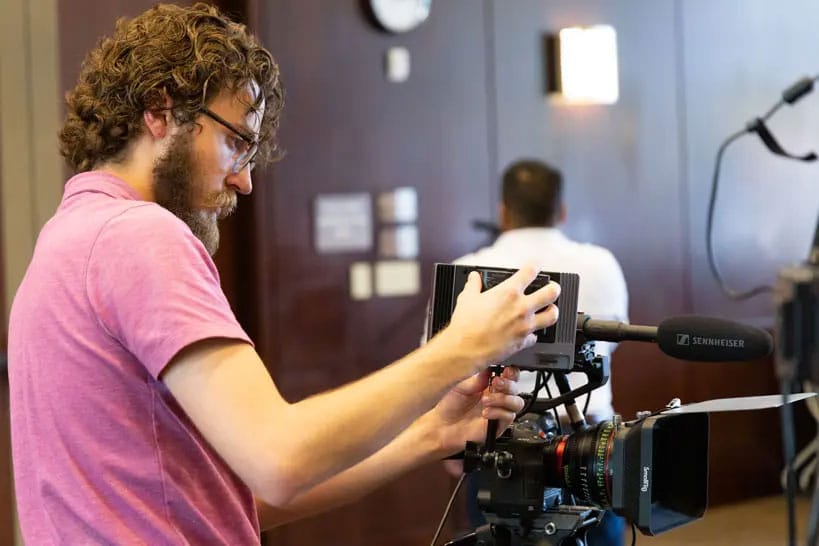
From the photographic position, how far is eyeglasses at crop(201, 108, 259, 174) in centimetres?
147

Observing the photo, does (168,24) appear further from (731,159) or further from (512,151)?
(731,159)

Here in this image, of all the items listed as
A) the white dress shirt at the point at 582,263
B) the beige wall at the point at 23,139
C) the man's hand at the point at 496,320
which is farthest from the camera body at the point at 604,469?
the beige wall at the point at 23,139

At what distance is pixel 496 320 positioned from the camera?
1287 millimetres

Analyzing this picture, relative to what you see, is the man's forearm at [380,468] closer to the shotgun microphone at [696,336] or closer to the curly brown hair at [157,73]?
the shotgun microphone at [696,336]

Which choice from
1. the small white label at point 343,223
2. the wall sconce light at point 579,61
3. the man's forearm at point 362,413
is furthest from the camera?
the wall sconce light at point 579,61

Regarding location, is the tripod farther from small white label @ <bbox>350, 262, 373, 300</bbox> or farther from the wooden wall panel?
small white label @ <bbox>350, 262, 373, 300</bbox>

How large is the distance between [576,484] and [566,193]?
137 inches

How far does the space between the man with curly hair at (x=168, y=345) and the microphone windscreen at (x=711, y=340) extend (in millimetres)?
202

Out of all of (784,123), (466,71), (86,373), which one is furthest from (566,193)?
(86,373)

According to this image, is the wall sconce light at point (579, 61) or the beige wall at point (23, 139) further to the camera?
the wall sconce light at point (579, 61)

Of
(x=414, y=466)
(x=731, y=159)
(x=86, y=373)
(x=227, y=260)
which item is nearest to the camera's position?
(x=86, y=373)

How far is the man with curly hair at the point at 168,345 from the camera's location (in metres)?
1.21

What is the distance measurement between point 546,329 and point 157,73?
1.83 ft

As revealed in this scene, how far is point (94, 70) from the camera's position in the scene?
1549 millimetres
